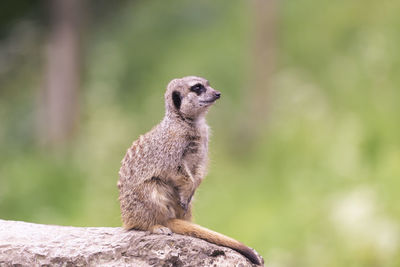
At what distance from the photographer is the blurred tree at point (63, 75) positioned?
27.6 ft

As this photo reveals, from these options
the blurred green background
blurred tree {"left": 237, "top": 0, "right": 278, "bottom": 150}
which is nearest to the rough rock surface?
the blurred green background

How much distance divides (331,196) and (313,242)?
46 centimetres

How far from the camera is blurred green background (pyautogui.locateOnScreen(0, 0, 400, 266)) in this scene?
5867mm

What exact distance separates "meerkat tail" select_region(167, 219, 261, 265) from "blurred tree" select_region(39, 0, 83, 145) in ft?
17.9

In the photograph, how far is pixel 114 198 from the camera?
7332 millimetres

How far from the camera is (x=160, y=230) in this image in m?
3.30

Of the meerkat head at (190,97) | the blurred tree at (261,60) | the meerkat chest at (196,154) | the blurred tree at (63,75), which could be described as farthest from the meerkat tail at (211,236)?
the blurred tree at (63,75)

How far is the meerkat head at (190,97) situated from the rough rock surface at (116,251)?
22.9 inches

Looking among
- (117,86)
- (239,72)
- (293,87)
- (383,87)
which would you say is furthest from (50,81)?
(383,87)

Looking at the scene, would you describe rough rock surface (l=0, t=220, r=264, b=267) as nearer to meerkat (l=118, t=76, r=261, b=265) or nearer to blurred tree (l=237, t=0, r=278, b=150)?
meerkat (l=118, t=76, r=261, b=265)

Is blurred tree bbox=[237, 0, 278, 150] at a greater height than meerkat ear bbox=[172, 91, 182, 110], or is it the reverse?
blurred tree bbox=[237, 0, 278, 150]

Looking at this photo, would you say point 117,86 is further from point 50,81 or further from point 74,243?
point 74,243

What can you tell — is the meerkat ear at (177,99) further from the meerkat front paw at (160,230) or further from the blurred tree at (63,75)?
the blurred tree at (63,75)

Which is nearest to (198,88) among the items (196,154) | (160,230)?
(196,154)
